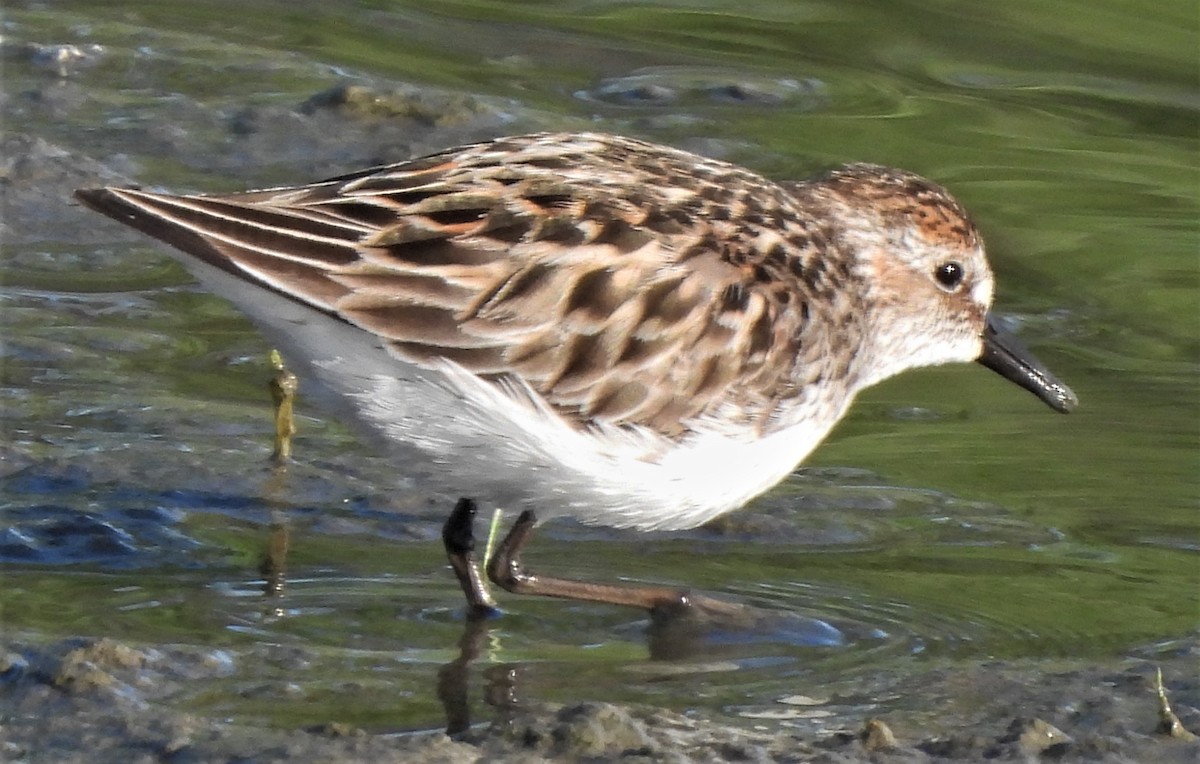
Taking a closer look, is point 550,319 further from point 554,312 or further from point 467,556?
point 467,556

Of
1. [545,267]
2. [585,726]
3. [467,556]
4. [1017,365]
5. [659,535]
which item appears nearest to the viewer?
[585,726]

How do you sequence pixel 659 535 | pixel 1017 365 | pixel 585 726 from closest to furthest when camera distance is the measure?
1. pixel 585 726
2. pixel 659 535
3. pixel 1017 365

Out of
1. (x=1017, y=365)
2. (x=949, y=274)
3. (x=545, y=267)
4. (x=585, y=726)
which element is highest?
(x=949, y=274)

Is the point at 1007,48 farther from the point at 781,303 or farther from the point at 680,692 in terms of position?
the point at 680,692

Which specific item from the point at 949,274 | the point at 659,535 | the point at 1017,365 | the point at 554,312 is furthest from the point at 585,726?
the point at 1017,365

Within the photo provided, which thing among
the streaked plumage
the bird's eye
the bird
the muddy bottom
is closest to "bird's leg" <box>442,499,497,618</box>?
the bird

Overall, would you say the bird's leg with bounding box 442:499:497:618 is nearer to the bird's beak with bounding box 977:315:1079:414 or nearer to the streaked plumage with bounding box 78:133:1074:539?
the streaked plumage with bounding box 78:133:1074:539

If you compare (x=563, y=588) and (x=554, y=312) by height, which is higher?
(x=554, y=312)
